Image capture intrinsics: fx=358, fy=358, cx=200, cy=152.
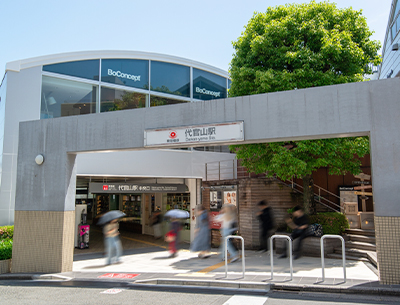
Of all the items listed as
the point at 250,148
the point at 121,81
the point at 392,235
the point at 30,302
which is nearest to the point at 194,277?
the point at 30,302

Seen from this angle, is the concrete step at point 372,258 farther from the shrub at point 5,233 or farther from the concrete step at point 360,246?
the shrub at point 5,233

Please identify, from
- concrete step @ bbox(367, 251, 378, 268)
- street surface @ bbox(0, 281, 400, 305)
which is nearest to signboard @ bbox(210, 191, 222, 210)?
concrete step @ bbox(367, 251, 378, 268)

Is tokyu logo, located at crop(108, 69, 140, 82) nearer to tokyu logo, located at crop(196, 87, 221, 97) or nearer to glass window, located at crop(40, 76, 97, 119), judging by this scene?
glass window, located at crop(40, 76, 97, 119)

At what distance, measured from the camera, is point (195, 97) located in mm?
17141

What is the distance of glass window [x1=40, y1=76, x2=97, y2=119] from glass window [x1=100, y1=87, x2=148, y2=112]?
399mm

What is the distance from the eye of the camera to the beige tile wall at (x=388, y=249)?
22.9ft

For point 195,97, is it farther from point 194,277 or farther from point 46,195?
point 194,277

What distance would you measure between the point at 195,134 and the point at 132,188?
573 cm

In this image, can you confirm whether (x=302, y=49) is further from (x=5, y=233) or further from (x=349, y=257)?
(x=5, y=233)

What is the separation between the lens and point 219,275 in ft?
27.8

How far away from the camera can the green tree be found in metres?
11.2

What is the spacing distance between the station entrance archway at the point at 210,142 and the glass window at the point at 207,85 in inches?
318

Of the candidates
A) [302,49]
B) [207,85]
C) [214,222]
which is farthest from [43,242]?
[207,85]

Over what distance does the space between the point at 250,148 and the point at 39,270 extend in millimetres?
7309
